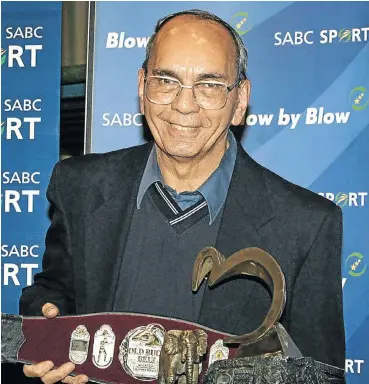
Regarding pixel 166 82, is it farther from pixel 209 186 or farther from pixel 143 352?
pixel 143 352

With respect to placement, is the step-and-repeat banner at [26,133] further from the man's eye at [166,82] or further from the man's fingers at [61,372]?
the man's fingers at [61,372]

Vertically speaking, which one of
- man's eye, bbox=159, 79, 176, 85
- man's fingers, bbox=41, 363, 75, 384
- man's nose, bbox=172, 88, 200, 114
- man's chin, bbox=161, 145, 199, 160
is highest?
man's eye, bbox=159, 79, 176, 85

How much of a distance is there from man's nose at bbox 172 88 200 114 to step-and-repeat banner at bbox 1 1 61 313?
49.3 inches

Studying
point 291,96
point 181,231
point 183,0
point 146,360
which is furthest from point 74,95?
point 146,360

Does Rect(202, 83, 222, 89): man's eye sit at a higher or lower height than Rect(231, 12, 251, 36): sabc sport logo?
lower

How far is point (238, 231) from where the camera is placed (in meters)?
2.52

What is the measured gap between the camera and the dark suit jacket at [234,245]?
244 cm

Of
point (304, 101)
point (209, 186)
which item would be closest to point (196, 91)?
point (209, 186)

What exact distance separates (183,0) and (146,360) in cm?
184

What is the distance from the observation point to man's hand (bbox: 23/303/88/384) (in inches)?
87.4

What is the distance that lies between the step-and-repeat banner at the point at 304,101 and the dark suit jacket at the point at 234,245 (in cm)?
71

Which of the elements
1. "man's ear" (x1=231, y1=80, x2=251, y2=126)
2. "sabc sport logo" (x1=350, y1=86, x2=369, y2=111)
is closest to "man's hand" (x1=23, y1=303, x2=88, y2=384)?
"man's ear" (x1=231, y1=80, x2=251, y2=126)

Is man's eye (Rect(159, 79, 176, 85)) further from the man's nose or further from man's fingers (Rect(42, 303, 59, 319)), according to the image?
man's fingers (Rect(42, 303, 59, 319))

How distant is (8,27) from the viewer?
3.72 m
